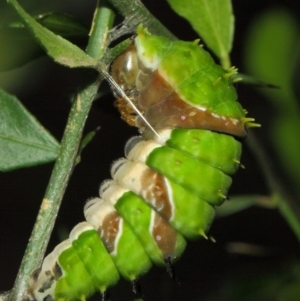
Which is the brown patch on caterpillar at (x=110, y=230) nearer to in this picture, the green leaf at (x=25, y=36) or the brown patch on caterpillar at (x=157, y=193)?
the brown patch on caterpillar at (x=157, y=193)

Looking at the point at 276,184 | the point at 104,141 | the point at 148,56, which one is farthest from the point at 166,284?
the point at 104,141

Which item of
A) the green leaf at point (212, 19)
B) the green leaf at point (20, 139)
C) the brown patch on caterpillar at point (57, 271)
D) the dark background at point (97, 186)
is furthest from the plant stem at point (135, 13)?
the dark background at point (97, 186)

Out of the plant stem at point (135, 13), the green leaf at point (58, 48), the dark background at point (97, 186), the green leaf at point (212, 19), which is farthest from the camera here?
the dark background at point (97, 186)

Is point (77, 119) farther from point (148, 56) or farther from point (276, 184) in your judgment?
point (276, 184)

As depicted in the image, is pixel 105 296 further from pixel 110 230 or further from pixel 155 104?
pixel 155 104

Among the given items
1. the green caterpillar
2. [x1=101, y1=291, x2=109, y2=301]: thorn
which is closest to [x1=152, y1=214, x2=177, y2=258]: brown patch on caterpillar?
the green caterpillar

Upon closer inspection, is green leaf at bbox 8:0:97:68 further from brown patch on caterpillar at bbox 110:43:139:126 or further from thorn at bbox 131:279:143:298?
thorn at bbox 131:279:143:298
